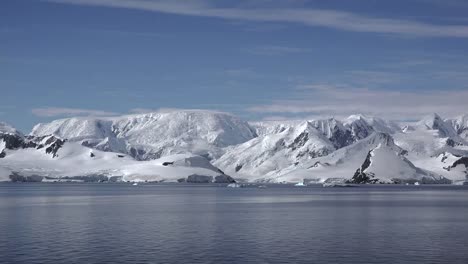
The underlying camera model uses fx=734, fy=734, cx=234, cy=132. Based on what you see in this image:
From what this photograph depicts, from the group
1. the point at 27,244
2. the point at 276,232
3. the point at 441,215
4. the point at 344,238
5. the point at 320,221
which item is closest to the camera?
the point at 27,244

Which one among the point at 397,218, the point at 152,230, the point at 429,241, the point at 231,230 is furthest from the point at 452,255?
the point at 397,218

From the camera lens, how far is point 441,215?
109m

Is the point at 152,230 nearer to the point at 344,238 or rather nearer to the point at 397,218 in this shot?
the point at 344,238

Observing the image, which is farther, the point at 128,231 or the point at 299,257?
A: the point at 128,231

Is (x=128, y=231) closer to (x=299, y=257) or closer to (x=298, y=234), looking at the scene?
(x=298, y=234)

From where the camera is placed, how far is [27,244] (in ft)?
224

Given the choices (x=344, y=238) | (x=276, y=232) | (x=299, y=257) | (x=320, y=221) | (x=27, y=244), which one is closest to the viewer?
(x=299, y=257)

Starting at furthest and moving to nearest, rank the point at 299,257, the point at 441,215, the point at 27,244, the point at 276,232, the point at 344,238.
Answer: the point at 441,215
the point at 276,232
the point at 344,238
the point at 27,244
the point at 299,257

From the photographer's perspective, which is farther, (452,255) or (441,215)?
(441,215)

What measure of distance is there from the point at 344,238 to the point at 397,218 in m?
30.3

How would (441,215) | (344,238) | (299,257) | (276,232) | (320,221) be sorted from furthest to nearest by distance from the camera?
(441,215)
(320,221)
(276,232)
(344,238)
(299,257)

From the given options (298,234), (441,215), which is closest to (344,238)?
(298,234)

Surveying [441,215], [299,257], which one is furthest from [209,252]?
[441,215]

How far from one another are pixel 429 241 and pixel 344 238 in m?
8.48
